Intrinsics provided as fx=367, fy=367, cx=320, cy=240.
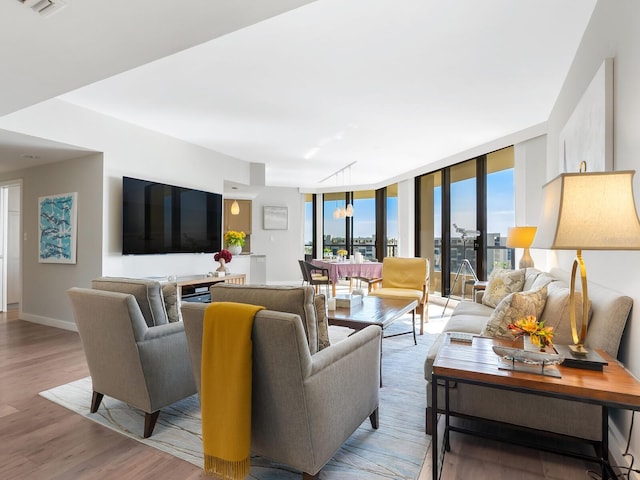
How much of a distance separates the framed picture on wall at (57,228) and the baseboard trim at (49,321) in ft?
2.59

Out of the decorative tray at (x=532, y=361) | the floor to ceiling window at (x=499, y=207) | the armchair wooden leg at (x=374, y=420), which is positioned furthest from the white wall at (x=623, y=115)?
the floor to ceiling window at (x=499, y=207)

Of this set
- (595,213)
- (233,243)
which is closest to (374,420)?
(595,213)

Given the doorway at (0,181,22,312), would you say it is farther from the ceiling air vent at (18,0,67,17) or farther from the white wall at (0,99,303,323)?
the ceiling air vent at (18,0,67,17)

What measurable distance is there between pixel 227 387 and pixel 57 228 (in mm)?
4418

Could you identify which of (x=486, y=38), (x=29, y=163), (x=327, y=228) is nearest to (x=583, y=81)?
A: (x=486, y=38)

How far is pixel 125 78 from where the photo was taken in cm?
328

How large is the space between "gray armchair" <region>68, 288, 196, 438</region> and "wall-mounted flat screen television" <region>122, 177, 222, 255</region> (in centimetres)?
239

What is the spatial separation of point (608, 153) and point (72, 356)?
465 centimetres

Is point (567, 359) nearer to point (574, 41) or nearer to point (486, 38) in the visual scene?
point (486, 38)

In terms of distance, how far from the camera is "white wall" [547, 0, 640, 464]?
5.55 ft

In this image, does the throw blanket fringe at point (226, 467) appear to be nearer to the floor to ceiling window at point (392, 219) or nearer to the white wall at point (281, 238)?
the floor to ceiling window at point (392, 219)

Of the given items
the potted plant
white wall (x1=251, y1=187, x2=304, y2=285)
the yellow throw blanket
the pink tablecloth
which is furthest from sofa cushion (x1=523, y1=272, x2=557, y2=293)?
white wall (x1=251, y1=187, x2=304, y2=285)

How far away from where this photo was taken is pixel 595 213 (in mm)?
A: 1404

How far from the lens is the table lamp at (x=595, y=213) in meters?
1.37
